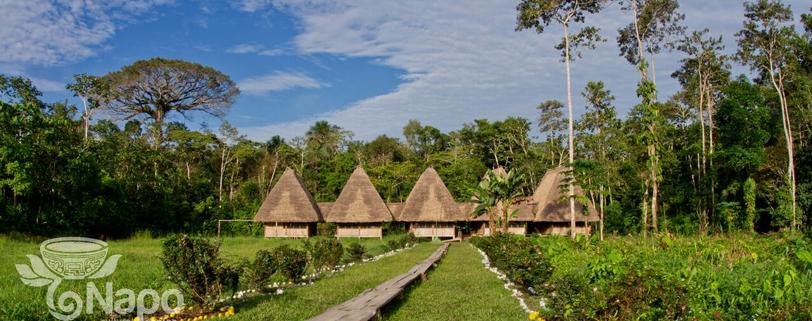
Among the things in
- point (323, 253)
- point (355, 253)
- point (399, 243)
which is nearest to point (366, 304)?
point (323, 253)

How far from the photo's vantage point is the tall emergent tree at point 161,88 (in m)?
37.6

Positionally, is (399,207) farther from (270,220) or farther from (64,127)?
(64,127)

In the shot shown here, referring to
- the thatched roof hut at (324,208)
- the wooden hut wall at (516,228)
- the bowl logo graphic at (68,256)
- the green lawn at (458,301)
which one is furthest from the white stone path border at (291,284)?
the thatched roof hut at (324,208)

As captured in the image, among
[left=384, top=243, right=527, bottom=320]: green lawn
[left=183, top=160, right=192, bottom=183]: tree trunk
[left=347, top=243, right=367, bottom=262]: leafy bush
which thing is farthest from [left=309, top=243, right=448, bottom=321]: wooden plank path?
[left=183, top=160, right=192, bottom=183]: tree trunk

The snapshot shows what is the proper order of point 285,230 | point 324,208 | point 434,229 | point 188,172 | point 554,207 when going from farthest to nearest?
point 188,172 → point 324,208 → point 434,229 → point 285,230 → point 554,207

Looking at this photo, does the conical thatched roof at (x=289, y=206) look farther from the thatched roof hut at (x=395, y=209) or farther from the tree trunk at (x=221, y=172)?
the tree trunk at (x=221, y=172)

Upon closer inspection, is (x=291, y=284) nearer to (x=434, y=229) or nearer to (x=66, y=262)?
(x=66, y=262)

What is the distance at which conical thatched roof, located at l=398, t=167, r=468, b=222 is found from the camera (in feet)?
102

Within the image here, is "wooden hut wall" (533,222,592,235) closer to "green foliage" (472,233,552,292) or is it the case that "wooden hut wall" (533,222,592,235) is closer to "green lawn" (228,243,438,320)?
"green lawn" (228,243,438,320)

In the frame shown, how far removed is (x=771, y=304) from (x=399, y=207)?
29.0 m

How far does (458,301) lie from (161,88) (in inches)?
1416

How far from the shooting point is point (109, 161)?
1075 inches
